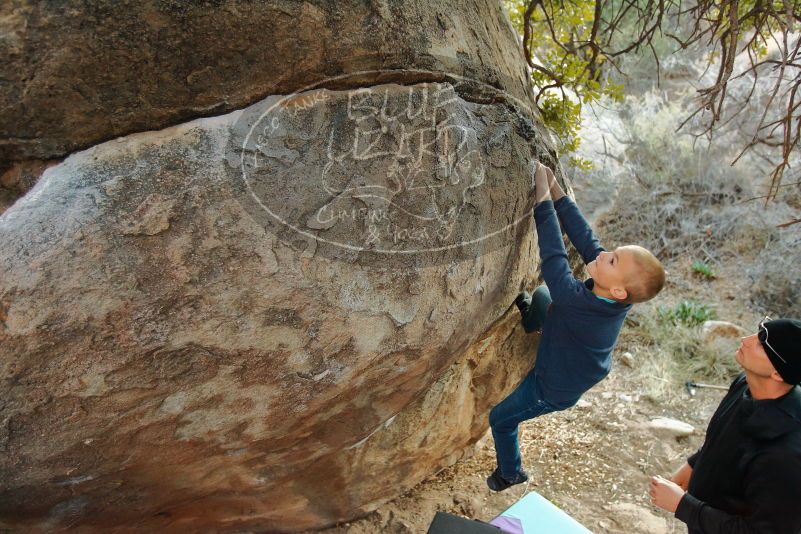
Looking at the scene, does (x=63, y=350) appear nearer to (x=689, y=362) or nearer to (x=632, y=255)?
(x=632, y=255)

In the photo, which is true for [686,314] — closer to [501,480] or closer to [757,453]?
[501,480]

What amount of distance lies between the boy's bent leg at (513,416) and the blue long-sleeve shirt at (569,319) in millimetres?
58

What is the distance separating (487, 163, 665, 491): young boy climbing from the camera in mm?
1910

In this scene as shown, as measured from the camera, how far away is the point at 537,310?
93.0 inches

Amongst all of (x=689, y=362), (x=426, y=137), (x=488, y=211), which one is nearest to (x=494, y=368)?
(x=488, y=211)

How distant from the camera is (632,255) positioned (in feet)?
6.20

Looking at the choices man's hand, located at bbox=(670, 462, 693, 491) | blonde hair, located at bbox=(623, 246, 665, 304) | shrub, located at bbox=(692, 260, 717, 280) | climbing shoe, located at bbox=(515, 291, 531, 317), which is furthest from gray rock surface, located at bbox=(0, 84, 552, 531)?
shrub, located at bbox=(692, 260, 717, 280)

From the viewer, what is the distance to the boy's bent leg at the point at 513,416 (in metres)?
2.27

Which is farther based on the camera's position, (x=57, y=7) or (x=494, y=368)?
(x=494, y=368)

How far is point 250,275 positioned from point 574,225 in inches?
46.4

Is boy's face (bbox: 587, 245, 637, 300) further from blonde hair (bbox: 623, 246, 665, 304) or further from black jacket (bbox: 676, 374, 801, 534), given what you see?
black jacket (bbox: 676, 374, 801, 534)

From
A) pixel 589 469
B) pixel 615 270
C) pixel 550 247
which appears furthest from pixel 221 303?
pixel 589 469

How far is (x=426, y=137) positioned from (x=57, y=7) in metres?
1.04

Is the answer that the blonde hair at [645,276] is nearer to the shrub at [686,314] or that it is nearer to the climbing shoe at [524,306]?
the climbing shoe at [524,306]
